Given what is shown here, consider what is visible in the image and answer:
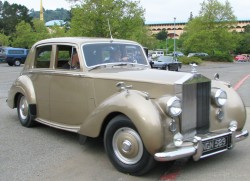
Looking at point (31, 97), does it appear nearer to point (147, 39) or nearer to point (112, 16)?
point (112, 16)

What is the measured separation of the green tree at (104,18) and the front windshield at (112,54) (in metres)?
25.0

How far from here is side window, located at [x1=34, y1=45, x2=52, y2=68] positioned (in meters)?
6.70

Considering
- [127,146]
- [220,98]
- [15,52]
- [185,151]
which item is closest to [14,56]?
[15,52]

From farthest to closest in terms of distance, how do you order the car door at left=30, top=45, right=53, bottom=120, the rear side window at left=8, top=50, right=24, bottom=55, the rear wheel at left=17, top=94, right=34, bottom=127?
the rear side window at left=8, top=50, right=24, bottom=55, the rear wheel at left=17, top=94, right=34, bottom=127, the car door at left=30, top=45, right=53, bottom=120

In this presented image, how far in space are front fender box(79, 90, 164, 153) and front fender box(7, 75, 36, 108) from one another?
219 cm

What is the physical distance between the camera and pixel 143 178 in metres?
4.54

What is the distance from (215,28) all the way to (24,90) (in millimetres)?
50425

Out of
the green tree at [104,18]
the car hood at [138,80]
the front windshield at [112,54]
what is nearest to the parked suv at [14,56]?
the green tree at [104,18]

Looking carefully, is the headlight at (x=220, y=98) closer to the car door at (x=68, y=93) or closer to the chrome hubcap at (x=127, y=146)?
the chrome hubcap at (x=127, y=146)

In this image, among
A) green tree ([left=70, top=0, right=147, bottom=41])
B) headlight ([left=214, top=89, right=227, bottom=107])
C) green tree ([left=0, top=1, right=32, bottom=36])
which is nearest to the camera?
headlight ([left=214, top=89, right=227, bottom=107])

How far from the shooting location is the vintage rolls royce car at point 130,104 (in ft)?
14.7

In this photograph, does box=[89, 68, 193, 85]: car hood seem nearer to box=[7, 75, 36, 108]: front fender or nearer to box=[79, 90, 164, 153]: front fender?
box=[79, 90, 164, 153]: front fender

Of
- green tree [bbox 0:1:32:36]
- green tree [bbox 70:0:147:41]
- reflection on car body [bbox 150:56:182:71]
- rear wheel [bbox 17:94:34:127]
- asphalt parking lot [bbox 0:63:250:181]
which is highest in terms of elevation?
green tree [bbox 0:1:32:36]

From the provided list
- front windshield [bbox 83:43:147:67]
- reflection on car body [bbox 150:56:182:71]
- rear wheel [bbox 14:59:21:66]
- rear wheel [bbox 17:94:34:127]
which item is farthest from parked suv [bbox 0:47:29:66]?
front windshield [bbox 83:43:147:67]
